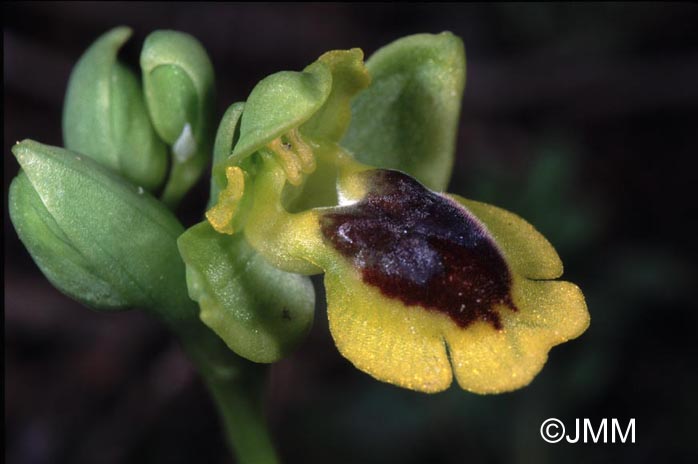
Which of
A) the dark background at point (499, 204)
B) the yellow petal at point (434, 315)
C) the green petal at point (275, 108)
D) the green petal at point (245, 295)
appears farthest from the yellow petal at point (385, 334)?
the dark background at point (499, 204)

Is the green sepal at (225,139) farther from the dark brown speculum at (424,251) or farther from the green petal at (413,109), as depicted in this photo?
the green petal at (413,109)

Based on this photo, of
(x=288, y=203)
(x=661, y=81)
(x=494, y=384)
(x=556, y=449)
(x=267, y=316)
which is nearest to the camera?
(x=494, y=384)

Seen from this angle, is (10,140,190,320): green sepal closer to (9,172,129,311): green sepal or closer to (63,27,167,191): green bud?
(9,172,129,311): green sepal

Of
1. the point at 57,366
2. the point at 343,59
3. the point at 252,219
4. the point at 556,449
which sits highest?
the point at 343,59

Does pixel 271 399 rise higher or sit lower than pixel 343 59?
lower

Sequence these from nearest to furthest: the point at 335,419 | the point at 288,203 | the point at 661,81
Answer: the point at 288,203, the point at 335,419, the point at 661,81

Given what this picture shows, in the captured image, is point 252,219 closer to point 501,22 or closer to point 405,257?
point 405,257

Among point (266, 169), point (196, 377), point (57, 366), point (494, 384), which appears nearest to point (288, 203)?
point (266, 169)

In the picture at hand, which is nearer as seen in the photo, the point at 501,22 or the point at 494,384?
the point at 494,384
